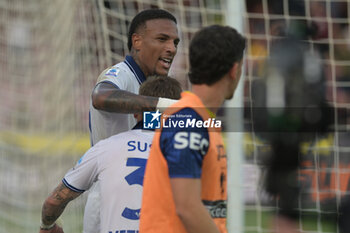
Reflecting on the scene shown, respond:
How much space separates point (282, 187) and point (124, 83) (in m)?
2.91

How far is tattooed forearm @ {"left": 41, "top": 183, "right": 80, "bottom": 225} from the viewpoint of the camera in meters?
2.74

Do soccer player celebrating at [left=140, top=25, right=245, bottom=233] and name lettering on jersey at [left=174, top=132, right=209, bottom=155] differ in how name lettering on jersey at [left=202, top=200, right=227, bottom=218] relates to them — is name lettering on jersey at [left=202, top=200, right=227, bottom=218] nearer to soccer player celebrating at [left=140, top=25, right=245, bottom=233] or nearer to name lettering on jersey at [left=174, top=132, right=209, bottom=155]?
soccer player celebrating at [left=140, top=25, right=245, bottom=233]

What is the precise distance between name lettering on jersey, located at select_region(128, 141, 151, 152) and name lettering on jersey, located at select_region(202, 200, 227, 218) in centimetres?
54

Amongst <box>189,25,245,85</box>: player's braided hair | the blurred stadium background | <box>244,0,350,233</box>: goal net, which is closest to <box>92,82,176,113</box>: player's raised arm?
<box>189,25,245,85</box>: player's braided hair

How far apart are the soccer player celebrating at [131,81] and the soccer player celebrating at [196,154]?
0.31 m

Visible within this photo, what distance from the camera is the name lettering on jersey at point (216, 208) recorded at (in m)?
2.13

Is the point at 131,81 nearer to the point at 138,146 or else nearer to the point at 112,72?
the point at 112,72

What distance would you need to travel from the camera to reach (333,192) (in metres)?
5.74

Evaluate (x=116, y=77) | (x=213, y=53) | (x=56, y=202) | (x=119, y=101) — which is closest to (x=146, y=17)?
(x=116, y=77)

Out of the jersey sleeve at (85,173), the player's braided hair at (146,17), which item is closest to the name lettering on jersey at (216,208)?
the jersey sleeve at (85,173)

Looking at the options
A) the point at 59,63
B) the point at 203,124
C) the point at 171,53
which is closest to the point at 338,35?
the point at 59,63

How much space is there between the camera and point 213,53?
6.98ft

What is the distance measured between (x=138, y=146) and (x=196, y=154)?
62 cm

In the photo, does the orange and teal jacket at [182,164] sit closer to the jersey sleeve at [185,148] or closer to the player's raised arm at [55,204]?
the jersey sleeve at [185,148]
